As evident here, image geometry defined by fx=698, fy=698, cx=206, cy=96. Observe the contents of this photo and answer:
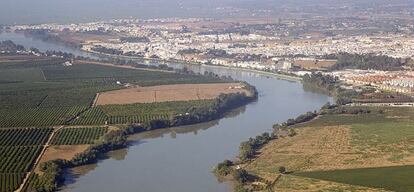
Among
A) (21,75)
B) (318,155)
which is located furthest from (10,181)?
(21,75)

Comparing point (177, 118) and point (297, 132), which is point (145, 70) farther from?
point (297, 132)

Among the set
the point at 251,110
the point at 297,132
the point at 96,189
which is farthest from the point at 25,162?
the point at 251,110

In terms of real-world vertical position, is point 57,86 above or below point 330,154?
below

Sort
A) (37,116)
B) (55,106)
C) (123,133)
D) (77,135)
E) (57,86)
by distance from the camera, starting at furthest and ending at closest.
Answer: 1. (57,86)
2. (55,106)
3. (37,116)
4. (123,133)
5. (77,135)

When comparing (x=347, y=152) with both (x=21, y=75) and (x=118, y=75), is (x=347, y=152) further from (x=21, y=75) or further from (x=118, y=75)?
(x=21, y=75)

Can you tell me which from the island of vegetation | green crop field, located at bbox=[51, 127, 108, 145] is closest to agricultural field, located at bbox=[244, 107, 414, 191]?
the island of vegetation

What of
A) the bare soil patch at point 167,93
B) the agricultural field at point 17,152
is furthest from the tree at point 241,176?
the bare soil patch at point 167,93

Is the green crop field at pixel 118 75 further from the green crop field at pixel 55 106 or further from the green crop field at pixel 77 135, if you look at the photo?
the green crop field at pixel 77 135

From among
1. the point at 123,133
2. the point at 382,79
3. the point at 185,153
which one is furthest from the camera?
the point at 382,79
